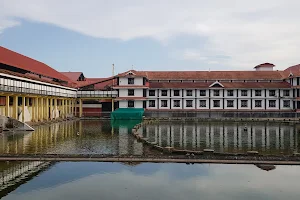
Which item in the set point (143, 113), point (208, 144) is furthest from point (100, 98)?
point (208, 144)

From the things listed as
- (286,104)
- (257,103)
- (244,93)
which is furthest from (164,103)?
(286,104)

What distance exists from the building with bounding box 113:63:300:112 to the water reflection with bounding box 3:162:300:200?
4124cm

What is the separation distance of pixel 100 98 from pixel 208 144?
36.5 meters

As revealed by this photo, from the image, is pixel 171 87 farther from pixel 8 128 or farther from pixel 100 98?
pixel 8 128

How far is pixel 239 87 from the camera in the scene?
2333 inches

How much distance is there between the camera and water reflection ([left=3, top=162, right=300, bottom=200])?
39.8 ft

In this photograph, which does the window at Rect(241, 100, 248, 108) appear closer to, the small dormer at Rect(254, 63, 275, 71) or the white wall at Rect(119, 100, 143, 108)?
the small dormer at Rect(254, 63, 275, 71)

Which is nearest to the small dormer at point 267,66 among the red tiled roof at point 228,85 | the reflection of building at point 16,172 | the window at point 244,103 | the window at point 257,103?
the red tiled roof at point 228,85

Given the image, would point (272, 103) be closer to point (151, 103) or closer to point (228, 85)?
point (228, 85)

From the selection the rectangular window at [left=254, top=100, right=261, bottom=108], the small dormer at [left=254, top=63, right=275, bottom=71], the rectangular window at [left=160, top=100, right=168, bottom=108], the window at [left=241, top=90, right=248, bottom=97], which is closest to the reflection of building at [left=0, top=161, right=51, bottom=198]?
the rectangular window at [left=160, top=100, right=168, bottom=108]

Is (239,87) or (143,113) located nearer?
(143,113)

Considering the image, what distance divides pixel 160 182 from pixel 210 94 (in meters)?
48.0

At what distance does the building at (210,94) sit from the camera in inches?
2274

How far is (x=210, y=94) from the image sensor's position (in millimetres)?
59906
